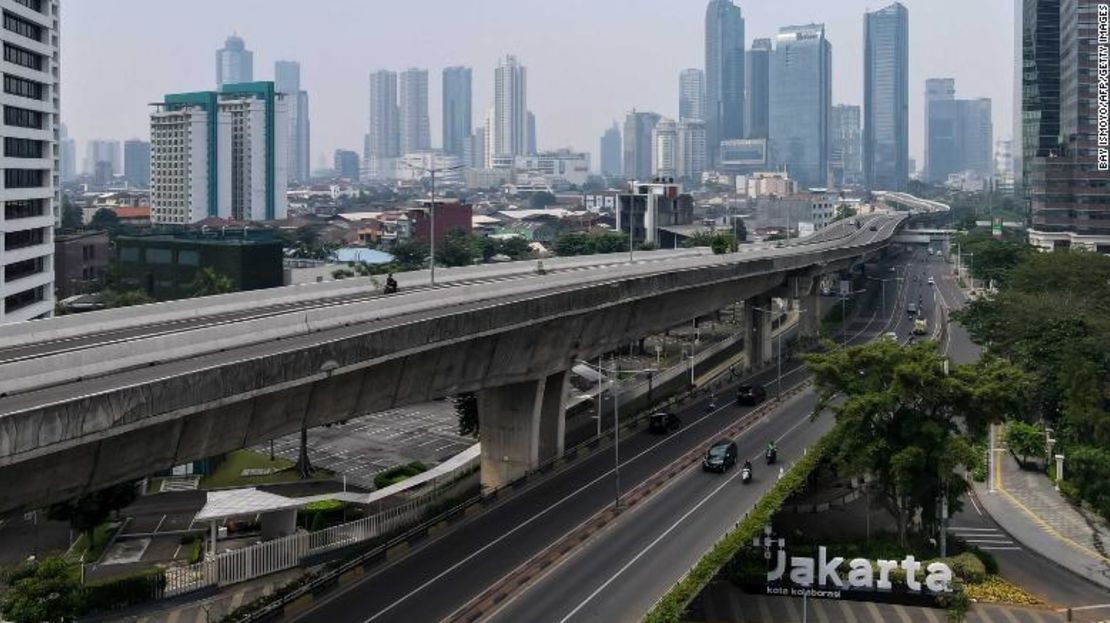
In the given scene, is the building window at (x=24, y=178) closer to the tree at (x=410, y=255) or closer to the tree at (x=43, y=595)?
the tree at (x=43, y=595)

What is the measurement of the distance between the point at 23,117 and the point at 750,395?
4173 cm

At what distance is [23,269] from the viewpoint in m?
59.5

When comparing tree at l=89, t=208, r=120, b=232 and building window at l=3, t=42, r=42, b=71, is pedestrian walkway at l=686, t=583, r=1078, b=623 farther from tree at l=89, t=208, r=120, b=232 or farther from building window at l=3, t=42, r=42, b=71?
tree at l=89, t=208, r=120, b=232

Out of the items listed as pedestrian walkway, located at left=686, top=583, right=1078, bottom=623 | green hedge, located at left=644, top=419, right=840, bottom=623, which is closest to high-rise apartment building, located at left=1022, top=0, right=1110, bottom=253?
green hedge, located at left=644, top=419, right=840, bottom=623

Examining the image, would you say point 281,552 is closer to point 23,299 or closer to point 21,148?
point 23,299

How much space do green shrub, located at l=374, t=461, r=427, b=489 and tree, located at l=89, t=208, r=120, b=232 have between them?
132m

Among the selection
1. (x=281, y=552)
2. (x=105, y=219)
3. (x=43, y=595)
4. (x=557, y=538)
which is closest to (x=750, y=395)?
(x=557, y=538)

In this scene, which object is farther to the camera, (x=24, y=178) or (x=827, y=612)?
(x=24, y=178)

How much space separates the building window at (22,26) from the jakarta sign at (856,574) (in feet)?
162

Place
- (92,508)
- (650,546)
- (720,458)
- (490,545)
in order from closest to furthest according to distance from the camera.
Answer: (650,546) < (490,545) < (92,508) < (720,458)

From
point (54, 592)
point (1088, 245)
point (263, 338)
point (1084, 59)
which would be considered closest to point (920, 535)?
point (263, 338)

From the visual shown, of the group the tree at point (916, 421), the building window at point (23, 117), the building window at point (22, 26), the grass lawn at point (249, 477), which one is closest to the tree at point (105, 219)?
the building window at point (23, 117)

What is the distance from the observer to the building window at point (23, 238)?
187ft

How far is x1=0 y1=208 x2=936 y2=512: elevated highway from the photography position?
774 inches
